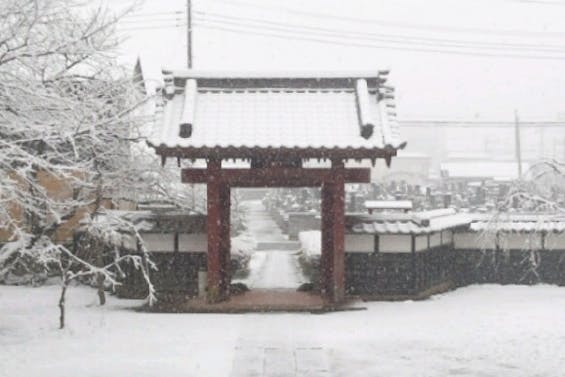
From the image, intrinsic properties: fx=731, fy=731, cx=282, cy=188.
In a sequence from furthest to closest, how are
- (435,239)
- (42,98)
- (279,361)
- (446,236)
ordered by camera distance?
(446,236)
(435,239)
(279,361)
(42,98)

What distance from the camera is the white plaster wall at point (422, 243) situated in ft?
57.4

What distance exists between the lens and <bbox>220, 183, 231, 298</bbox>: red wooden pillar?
16.9 metres

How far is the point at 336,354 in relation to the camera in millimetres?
11805

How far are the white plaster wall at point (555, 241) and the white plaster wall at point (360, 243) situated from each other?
5735 millimetres

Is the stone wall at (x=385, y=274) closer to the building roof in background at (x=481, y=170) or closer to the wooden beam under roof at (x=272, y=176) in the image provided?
the wooden beam under roof at (x=272, y=176)

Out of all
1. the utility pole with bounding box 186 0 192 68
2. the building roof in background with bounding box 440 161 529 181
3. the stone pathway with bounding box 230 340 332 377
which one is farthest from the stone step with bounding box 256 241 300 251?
the building roof in background with bounding box 440 161 529 181

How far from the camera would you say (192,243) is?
1723 cm

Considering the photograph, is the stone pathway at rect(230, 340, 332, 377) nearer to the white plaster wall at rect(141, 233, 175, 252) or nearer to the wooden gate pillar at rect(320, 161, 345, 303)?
the wooden gate pillar at rect(320, 161, 345, 303)

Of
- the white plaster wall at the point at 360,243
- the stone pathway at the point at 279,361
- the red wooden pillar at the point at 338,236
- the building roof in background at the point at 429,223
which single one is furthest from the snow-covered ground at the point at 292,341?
the building roof in background at the point at 429,223

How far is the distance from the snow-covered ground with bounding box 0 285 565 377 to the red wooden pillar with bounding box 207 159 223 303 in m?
1.06

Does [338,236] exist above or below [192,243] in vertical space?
above

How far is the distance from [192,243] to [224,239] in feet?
2.57

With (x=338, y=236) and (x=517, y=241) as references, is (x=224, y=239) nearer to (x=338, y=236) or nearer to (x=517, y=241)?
(x=338, y=236)

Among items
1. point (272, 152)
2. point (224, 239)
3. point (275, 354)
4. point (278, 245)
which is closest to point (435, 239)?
point (224, 239)
